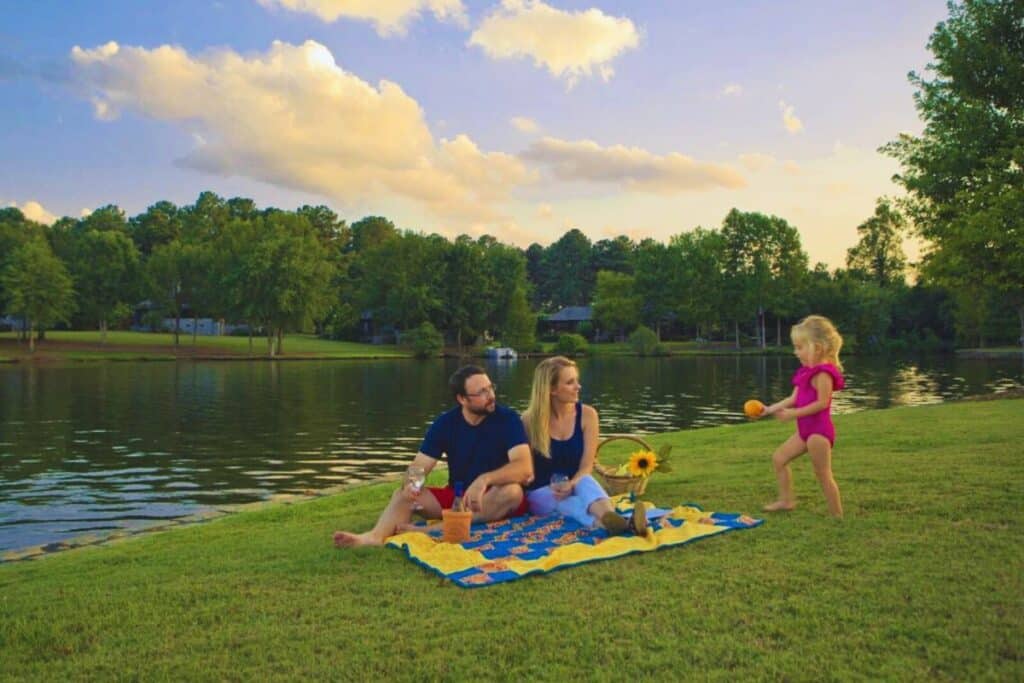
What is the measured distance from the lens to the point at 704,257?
9019 centimetres

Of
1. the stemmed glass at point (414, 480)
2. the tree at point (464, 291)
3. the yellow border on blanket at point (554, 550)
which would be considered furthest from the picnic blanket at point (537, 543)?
the tree at point (464, 291)

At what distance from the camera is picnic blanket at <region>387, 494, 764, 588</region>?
5.64 metres

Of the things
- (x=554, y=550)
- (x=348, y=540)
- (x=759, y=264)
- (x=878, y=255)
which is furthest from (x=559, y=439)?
(x=878, y=255)

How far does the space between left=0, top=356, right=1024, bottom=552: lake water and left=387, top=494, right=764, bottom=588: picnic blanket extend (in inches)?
278

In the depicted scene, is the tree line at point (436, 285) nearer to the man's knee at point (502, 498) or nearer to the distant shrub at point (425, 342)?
the distant shrub at point (425, 342)

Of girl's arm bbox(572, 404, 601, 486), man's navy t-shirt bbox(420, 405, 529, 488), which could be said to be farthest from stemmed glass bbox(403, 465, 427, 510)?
girl's arm bbox(572, 404, 601, 486)

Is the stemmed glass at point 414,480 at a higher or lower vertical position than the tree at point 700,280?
lower

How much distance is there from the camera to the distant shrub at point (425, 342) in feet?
259

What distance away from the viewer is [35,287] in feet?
224

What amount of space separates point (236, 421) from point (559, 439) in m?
19.5

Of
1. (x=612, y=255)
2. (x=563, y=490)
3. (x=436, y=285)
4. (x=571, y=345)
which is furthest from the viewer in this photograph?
(x=612, y=255)

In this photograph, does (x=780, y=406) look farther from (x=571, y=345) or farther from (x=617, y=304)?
(x=617, y=304)

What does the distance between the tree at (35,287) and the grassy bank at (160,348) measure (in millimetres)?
2546

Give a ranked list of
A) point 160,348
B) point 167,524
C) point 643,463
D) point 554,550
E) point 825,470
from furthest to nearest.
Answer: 1. point 160,348
2. point 167,524
3. point 643,463
4. point 825,470
5. point 554,550
